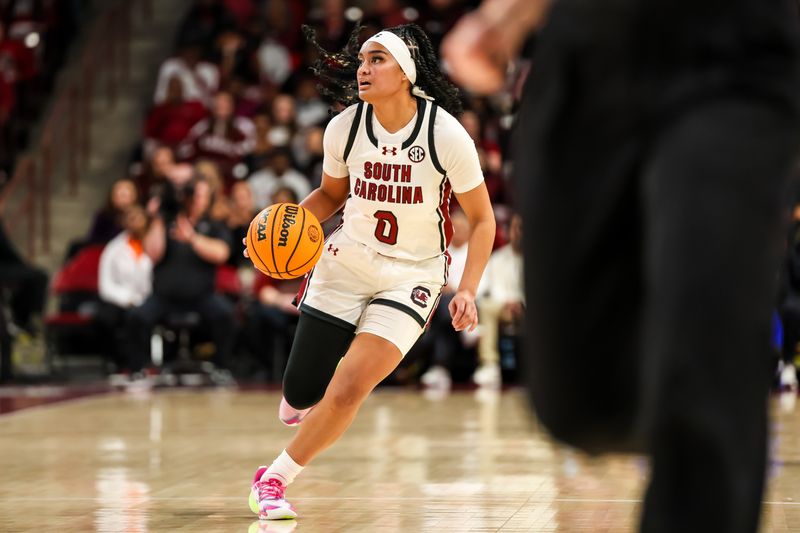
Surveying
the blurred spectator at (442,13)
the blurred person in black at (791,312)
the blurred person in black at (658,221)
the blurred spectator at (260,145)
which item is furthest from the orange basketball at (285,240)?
the blurred spectator at (442,13)

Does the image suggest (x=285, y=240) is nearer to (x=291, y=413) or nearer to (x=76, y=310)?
(x=291, y=413)

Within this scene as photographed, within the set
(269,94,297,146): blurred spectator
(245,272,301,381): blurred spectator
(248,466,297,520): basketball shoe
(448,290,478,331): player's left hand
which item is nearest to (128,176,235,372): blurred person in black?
(245,272,301,381): blurred spectator

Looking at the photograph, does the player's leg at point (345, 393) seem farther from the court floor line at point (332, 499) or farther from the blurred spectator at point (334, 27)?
the blurred spectator at point (334, 27)

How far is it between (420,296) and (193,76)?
1116cm

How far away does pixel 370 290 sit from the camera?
5.38 m

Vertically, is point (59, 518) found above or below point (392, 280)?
below

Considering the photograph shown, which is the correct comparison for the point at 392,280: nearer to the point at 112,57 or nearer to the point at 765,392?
the point at 765,392

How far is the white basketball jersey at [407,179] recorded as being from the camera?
17.5 ft

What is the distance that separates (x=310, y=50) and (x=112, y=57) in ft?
10.6

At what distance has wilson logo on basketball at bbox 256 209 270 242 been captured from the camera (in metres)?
5.37

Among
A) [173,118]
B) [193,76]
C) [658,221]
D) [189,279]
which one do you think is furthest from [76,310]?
[658,221]

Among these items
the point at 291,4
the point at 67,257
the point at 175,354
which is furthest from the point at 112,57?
the point at 175,354

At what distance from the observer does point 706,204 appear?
2.10m

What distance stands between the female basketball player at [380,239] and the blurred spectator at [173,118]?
10.2 m
